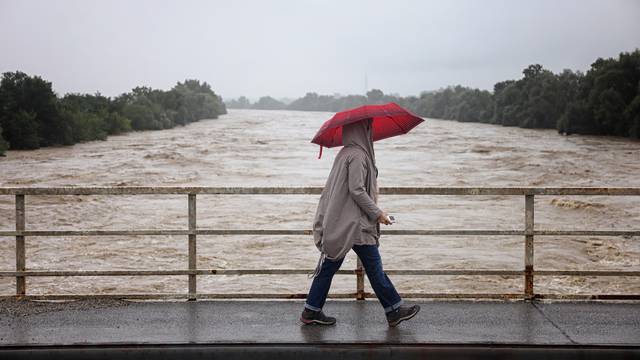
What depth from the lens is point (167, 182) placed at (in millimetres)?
33406

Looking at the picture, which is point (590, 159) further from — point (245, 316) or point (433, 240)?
point (245, 316)

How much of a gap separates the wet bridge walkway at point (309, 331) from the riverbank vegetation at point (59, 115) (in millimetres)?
45430

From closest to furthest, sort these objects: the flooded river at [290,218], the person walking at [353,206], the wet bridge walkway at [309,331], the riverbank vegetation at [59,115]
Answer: the wet bridge walkway at [309,331], the person walking at [353,206], the flooded river at [290,218], the riverbank vegetation at [59,115]

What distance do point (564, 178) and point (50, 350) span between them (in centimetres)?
3298

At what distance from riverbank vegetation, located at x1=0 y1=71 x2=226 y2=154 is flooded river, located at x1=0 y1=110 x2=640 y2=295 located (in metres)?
4.04

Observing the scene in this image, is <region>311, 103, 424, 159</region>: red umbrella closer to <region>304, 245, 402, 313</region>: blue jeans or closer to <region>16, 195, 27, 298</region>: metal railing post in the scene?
<region>304, 245, 402, 313</region>: blue jeans

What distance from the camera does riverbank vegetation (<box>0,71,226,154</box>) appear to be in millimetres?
53375

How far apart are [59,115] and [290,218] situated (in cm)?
3997

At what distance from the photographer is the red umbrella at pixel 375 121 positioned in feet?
16.8

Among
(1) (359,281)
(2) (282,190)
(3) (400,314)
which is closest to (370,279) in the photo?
(3) (400,314)

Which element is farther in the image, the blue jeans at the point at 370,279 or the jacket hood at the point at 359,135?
the blue jeans at the point at 370,279

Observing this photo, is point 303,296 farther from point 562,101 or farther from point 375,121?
point 562,101

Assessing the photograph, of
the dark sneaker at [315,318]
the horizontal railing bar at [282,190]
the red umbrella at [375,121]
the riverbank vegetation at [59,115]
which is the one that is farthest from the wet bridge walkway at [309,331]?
the riverbank vegetation at [59,115]

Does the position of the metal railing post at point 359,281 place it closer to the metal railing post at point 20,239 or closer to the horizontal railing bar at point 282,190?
the horizontal railing bar at point 282,190
